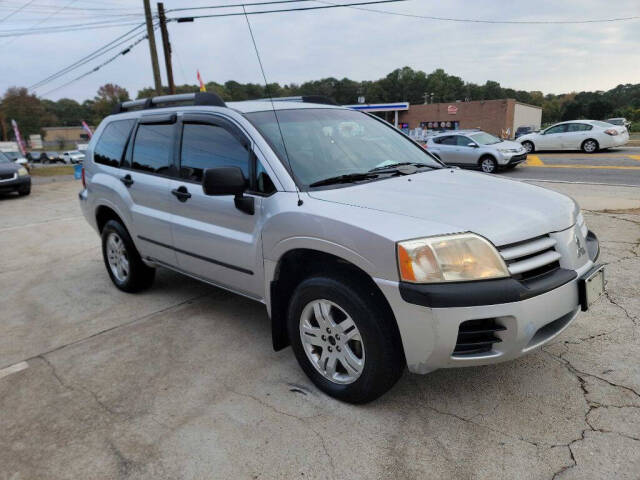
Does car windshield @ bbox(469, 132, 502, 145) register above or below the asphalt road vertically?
above

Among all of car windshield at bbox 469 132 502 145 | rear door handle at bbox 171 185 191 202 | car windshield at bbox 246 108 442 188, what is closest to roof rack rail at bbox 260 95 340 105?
car windshield at bbox 246 108 442 188

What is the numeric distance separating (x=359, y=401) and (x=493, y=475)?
2.57ft

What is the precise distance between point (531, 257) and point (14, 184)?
14.7 m

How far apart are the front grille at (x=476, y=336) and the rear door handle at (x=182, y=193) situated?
229 cm

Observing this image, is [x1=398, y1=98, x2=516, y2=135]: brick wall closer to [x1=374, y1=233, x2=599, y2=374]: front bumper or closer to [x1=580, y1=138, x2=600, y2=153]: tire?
[x1=580, y1=138, x2=600, y2=153]: tire

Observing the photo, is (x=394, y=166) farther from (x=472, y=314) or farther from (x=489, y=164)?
(x=489, y=164)

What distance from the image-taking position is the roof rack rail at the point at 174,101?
3568mm

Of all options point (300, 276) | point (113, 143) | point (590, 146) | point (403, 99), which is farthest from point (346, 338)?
point (403, 99)

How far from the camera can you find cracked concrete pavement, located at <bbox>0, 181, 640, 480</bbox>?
2260 millimetres

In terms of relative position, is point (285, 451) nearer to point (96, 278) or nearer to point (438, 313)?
point (438, 313)

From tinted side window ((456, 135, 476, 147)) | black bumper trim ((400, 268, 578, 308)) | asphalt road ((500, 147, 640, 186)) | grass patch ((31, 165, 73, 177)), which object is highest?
black bumper trim ((400, 268, 578, 308))

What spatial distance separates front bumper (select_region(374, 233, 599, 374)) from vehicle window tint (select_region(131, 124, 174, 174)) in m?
2.41

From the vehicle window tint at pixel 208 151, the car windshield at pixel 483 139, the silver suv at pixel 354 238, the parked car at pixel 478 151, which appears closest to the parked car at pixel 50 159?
the parked car at pixel 478 151

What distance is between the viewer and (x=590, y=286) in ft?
8.25
